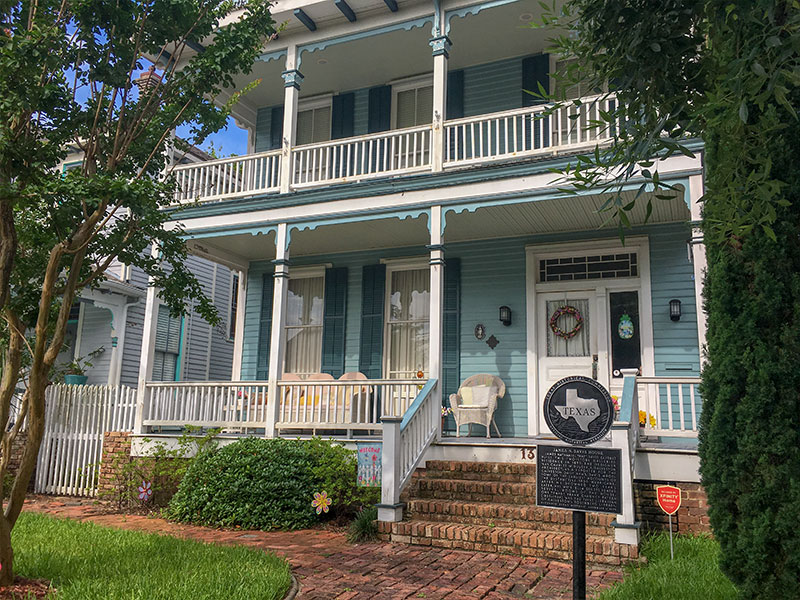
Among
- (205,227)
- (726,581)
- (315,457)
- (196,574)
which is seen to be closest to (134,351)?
(205,227)

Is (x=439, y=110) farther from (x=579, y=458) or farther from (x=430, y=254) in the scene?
(x=579, y=458)

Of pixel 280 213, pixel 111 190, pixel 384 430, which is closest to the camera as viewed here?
pixel 111 190

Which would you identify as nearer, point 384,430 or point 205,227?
point 384,430

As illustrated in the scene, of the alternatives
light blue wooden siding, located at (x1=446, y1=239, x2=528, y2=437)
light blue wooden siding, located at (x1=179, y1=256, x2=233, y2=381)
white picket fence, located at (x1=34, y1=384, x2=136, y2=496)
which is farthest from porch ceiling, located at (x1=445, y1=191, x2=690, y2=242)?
light blue wooden siding, located at (x1=179, y1=256, x2=233, y2=381)

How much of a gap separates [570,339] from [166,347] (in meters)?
9.91

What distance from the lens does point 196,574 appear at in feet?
16.3

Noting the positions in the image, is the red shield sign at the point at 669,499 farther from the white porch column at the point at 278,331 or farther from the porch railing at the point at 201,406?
the porch railing at the point at 201,406

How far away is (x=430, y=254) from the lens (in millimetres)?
9859

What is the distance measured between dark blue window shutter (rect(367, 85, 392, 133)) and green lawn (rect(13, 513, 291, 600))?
7454 millimetres

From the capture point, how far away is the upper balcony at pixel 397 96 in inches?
364

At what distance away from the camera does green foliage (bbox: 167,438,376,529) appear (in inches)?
303

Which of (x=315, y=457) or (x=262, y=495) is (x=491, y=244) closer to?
(x=315, y=457)

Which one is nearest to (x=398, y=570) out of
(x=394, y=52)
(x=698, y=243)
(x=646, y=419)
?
(x=646, y=419)

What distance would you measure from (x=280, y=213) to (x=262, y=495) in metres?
4.12
